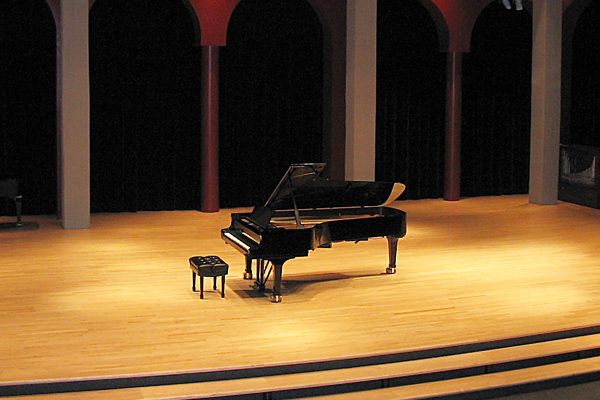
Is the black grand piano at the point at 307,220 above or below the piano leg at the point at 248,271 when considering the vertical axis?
above

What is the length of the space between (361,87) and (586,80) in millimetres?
4471

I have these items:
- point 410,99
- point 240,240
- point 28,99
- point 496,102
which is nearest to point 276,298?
point 240,240

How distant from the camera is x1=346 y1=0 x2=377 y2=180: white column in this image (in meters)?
13.1

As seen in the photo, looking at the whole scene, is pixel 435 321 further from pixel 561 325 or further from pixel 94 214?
pixel 94 214

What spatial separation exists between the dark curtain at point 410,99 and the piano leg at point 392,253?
17.0 feet

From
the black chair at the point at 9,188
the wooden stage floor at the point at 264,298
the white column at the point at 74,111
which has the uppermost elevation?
the white column at the point at 74,111

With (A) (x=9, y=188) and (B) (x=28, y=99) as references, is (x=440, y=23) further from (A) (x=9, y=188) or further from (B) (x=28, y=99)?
(A) (x=9, y=188)

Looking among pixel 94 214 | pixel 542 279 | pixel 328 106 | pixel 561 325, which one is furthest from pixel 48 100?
pixel 561 325

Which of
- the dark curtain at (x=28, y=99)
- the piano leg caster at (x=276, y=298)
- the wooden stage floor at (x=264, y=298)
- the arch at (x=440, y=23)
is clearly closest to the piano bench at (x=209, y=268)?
the wooden stage floor at (x=264, y=298)

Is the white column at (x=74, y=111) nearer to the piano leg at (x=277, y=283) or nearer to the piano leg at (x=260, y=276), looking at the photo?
the piano leg at (x=260, y=276)

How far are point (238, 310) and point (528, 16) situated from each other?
29.9ft

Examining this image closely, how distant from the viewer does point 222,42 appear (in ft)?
43.2

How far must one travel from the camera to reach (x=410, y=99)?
48.9ft

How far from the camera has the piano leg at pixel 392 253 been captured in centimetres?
950
